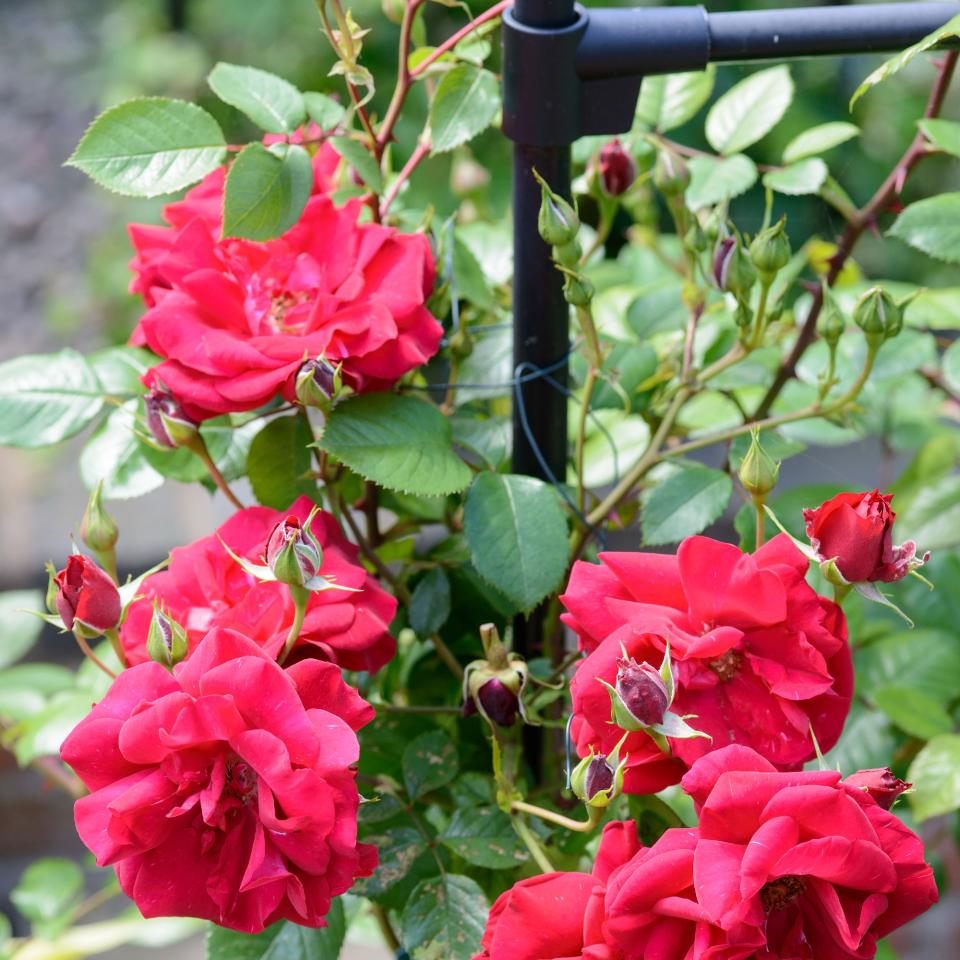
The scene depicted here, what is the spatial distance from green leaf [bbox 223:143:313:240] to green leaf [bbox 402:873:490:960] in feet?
0.81

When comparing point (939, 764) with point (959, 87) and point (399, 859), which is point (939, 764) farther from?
point (959, 87)

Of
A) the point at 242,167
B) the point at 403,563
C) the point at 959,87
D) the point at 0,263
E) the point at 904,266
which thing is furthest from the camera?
the point at 0,263

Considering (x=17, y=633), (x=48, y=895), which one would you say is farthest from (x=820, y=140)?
(x=48, y=895)

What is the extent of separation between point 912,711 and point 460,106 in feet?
1.17

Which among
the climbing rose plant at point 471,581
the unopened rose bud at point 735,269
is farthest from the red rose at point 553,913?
the unopened rose bud at point 735,269

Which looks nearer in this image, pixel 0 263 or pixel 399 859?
pixel 399 859

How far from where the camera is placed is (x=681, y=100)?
1.96ft

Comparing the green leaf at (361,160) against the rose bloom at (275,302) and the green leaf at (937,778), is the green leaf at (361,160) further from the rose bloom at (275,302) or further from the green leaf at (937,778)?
the green leaf at (937,778)

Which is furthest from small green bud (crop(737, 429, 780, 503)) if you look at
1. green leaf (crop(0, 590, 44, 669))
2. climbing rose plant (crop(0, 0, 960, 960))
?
green leaf (crop(0, 590, 44, 669))

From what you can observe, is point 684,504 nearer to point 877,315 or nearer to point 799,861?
point 877,315

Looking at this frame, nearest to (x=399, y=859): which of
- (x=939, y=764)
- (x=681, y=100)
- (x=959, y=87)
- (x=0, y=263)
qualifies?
(x=939, y=764)

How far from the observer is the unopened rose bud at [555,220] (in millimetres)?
432

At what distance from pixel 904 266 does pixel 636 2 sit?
1.92ft

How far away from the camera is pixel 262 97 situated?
0.47 metres
